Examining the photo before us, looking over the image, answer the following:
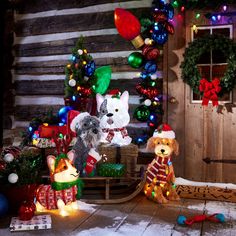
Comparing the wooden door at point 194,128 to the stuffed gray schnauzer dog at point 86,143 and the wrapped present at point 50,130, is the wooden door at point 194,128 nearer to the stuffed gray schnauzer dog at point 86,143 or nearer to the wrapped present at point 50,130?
the stuffed gray schnauzer dog at point 86,143

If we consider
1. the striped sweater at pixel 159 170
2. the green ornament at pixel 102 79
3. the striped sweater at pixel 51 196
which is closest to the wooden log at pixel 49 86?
the green ornament at pixel 102 79

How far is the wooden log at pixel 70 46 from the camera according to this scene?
541 cm

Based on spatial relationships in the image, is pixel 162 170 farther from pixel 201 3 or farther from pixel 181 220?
pixel 201 3

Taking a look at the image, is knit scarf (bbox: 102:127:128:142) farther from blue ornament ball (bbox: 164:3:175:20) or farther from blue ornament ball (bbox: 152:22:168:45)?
blue ornament ball (bbox: 164:3:175:20)

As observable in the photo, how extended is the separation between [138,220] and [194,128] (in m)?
1.94

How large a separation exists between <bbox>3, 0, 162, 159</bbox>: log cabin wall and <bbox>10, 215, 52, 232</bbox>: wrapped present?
7.47 feet

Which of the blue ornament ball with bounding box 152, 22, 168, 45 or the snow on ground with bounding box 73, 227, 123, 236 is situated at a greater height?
the blue ornament ball with bounding box 152, 22, 168, 45

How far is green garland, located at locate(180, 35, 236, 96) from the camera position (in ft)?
14.9

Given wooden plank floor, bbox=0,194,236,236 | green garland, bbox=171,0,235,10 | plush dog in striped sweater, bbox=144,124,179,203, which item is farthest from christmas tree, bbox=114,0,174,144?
wooden plank floor, bbox=0,194,236,236

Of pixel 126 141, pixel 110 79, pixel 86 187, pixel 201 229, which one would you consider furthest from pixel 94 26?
pixel 201 229

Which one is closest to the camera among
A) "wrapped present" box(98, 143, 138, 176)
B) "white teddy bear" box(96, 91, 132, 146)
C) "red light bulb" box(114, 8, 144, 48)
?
"wrapped present" box(98, 143, 138, 176)

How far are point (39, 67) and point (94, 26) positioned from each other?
1223 mm

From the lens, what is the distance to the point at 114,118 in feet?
14.8

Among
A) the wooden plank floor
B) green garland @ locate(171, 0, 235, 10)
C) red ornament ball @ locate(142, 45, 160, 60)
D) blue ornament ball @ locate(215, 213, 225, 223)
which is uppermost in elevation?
green garland @ locate(171, 0, 235, 10)
